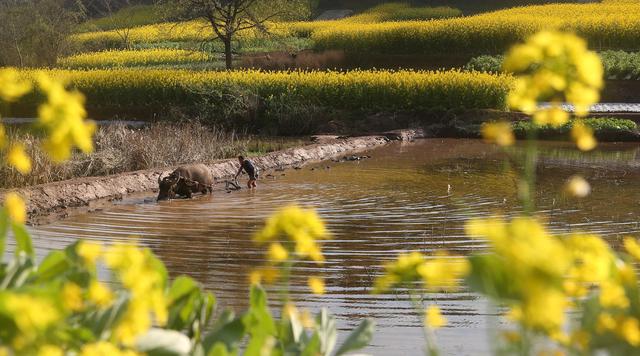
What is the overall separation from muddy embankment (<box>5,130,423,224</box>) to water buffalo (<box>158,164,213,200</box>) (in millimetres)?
504

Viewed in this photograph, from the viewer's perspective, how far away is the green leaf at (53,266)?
2.35 metres

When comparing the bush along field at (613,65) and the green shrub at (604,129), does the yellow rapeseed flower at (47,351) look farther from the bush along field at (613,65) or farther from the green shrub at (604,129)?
the bush along field at (613,65)

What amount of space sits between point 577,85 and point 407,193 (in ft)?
34.4

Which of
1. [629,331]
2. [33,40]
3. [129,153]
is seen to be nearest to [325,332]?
[629,331]

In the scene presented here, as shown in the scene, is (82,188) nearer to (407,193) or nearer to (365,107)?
(407,193)

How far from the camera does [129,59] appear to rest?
31.1m

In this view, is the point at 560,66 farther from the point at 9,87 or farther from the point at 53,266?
the point at 53,266

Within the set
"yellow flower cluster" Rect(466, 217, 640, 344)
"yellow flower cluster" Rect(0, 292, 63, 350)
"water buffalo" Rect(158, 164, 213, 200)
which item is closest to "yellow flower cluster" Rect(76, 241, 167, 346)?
"yellow flower cluster" Rect(0, 292, 63, 350)

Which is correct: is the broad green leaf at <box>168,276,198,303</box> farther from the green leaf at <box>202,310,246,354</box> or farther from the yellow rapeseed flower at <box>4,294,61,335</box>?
the yellow rapeseed flower at <box>4,294,61,335</box>

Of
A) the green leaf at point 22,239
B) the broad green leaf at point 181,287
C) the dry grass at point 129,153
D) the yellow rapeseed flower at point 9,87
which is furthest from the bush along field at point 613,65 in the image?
the yellow rapeseed flower at point 9,87

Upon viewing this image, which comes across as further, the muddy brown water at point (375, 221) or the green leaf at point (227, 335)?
the muddy brown water at point (375, 221)

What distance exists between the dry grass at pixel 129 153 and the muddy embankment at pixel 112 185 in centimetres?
50

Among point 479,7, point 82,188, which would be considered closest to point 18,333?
point 82,188

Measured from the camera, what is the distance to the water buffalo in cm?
1186
